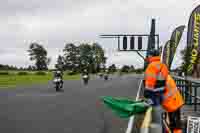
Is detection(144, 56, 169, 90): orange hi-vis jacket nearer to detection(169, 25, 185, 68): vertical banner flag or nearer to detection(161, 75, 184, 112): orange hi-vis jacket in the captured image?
detection(161, 75, 184, 112): orange hi-vis jacket

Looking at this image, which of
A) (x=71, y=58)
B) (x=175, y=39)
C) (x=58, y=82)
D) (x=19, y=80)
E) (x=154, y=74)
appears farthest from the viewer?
(x=71, y=58)

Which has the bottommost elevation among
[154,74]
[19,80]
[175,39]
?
[19,80]

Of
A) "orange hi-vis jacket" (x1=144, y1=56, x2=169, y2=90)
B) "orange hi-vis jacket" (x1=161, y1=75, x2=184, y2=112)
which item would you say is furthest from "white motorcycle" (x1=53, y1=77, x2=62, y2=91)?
Answer: "orange hi-vis jacket" (x1=144, y1=56, x2=169, y2=90)

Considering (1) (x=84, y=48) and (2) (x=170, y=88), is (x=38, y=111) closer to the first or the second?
(2) (x=170, y=88)

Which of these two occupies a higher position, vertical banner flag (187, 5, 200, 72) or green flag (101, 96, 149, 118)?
vertical banner flag (187, 5, 200, 72)

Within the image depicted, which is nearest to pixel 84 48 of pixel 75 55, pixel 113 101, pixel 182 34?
pixel 75 55

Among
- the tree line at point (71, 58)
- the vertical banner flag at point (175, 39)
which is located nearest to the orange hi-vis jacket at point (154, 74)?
the vertical banner flag at point (175, 39)

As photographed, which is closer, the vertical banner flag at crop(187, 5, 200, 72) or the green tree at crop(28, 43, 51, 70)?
the vertical banner flag at crop(187, 5, 200, 72)

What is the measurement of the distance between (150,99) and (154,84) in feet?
1.04

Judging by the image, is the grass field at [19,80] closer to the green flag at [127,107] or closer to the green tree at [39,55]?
the green flag at [127,107]

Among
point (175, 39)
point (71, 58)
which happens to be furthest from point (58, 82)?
point (71, 58)

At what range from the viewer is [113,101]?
7156 millimetres

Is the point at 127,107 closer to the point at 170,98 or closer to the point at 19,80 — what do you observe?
the point at 170,98

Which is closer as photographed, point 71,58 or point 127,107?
point 127,107
